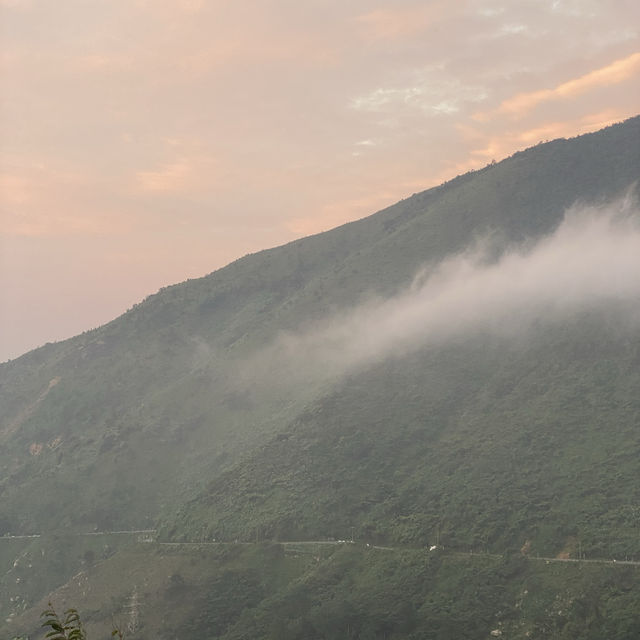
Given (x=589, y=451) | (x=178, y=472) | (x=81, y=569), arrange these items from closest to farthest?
1. (x=589, y=451)
2. (x=81, y=569)
3. (x=178, y=472)

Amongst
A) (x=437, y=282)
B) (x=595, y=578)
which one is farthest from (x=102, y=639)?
(x=437, y=282)

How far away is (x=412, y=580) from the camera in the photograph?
10138 centimetres

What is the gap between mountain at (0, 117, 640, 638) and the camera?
4084 inches

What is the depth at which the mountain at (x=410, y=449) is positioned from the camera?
340 ft

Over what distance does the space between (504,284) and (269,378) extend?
6503 cm

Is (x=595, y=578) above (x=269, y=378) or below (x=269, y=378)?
below

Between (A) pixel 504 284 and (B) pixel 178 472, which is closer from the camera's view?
(B) pixel 178 472

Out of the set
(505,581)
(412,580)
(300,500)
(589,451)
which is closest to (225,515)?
(300,500)

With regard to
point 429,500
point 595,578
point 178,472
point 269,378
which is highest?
point 269,378

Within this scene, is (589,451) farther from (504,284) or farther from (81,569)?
(81,569)

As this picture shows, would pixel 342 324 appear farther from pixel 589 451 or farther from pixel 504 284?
pixel 589 451

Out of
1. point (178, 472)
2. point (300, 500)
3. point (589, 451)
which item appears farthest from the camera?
point (178, 472)

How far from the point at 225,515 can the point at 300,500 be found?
13.8 m

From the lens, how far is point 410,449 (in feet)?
455
